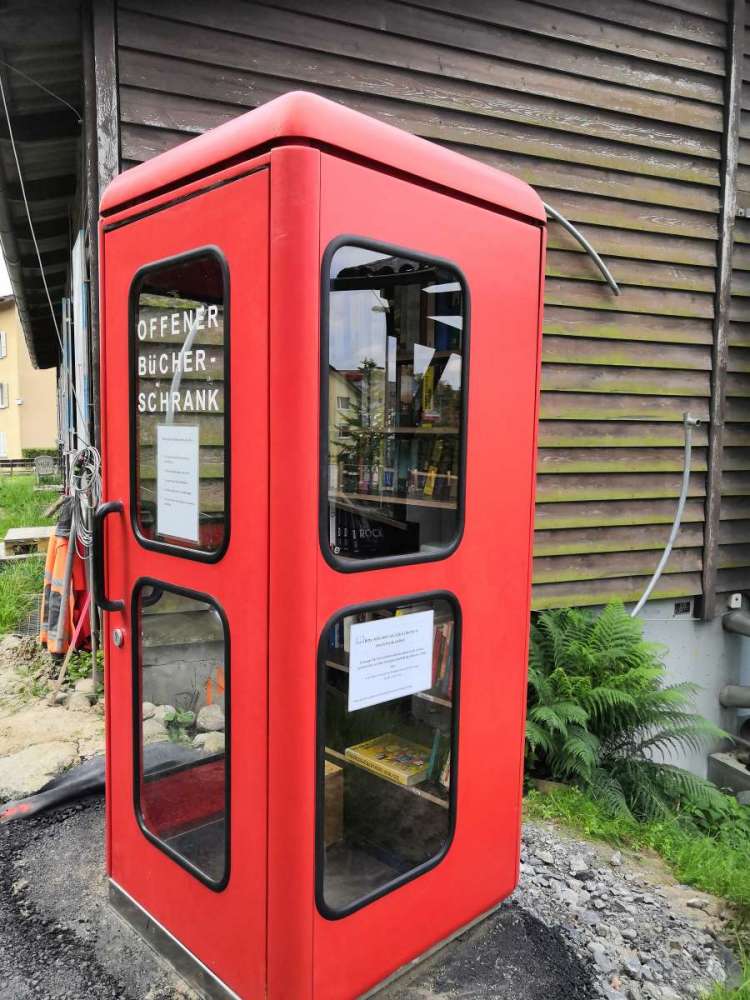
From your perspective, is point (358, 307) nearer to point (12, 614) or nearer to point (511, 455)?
point (511, 455)

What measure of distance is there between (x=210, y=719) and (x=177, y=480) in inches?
28.3

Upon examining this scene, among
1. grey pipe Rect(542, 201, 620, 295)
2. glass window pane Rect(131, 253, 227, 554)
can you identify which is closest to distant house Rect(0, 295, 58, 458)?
grey pipe Rect(542, 201, 620, 295)

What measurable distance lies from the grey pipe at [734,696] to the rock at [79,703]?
420 centimetres

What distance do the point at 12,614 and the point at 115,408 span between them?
4.33 metres

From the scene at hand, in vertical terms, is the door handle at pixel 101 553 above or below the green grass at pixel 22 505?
above

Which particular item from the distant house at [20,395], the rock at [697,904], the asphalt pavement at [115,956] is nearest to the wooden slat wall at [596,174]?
the rock at [697,904]

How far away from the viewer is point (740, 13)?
4.66 m

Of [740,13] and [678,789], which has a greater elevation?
[740,13]

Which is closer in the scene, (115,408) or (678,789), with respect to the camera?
(115,408)

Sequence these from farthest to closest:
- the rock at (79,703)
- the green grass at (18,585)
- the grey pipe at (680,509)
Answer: the green grass at (18,585), the grey pipe at (680,509), the rock at (79,703)

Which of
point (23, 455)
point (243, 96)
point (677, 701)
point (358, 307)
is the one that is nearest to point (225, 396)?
point (358, 307)

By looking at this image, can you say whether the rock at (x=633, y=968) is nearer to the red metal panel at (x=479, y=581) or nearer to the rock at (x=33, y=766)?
the red metal panel at (x=479, y=581)

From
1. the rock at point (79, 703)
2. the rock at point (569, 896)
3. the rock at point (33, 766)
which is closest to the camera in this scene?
the rock at point (569, 896)

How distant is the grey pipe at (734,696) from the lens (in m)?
5.09
